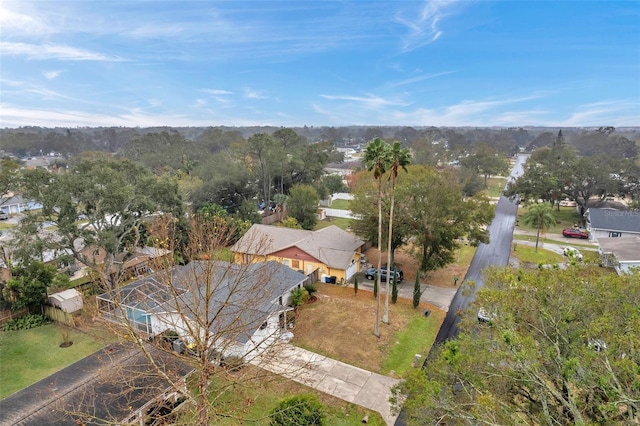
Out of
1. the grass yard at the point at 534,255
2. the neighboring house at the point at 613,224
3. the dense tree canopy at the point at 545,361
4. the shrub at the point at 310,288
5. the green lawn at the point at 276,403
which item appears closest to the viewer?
the dense tree canopy at the point at 545,361

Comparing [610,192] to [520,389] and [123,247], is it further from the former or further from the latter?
[123,247]

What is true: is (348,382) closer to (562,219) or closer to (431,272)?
(431,272)

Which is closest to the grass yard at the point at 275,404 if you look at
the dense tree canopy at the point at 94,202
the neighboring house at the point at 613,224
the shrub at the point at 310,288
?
the shrub at the point at 310,288

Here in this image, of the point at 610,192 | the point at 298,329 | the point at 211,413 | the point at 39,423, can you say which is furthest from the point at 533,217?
the point at 39,423

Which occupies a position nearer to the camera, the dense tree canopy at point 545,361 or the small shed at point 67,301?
the dense tree canopy at point 545,361

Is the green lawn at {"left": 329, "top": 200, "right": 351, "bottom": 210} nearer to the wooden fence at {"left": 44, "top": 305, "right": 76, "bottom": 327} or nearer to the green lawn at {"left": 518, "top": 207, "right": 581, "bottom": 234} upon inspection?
the green lawn at {"left": 518, "top": 207, "right": 581, "bottom": 234}

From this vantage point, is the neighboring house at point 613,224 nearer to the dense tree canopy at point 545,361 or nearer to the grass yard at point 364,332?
the grass yard at point 364,332

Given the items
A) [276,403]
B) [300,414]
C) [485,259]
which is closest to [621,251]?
[485,259]
